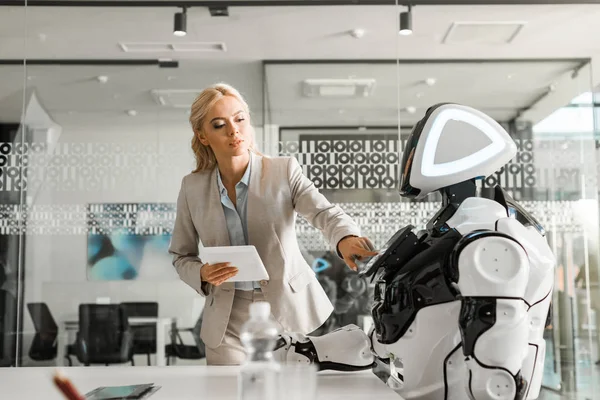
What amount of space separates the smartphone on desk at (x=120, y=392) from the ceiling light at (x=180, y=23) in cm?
311

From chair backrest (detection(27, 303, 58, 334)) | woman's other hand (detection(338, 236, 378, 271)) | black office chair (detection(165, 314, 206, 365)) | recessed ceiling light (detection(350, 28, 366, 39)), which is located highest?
recessed ceiling light (detection(350, 28, 366, 39))

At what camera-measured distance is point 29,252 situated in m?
4.09

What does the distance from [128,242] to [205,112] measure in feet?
6.76

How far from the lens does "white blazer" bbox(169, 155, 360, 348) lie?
6.97 feet

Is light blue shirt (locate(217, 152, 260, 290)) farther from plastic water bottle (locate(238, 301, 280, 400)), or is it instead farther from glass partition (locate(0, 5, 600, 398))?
glass partition (locate(0, 5, 600, 398))

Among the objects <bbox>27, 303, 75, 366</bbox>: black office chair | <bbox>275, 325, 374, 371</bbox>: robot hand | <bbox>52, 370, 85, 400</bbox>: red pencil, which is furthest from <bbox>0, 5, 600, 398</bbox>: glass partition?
<bbox>52, 370, 85, 400</bbox>: red pencil

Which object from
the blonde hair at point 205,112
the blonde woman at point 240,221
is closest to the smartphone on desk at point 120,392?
the blonde woman at point 240,221

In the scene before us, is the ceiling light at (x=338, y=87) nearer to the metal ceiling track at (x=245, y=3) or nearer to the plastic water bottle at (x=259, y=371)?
the metal ceiling track at (x=245, y=3)

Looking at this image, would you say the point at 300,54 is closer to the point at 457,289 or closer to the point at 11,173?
the point at 11,173

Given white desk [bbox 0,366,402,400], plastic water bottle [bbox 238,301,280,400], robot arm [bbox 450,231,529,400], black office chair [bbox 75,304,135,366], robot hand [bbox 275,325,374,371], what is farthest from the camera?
black office chair [bbox 75,304,135,366]

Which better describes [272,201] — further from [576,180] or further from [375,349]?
[576,180]

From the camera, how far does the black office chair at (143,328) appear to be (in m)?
4.07

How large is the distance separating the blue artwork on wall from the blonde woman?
1.85 metres

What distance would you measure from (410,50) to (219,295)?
2.65 m
